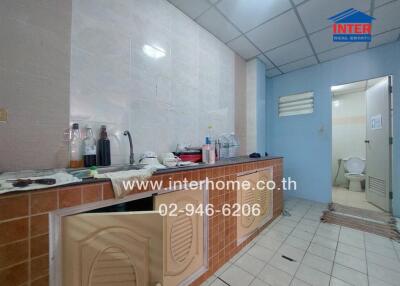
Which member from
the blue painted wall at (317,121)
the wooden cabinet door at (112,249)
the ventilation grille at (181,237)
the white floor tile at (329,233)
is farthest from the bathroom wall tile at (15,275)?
the blue painted wall at (317,121)

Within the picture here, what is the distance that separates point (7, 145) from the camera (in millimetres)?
849

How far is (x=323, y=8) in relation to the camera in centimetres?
173

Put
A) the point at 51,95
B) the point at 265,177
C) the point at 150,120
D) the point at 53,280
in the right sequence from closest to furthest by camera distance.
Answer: the point at 53,280 → the point at 51,95 → the point at 150,120 → the point at 265,177

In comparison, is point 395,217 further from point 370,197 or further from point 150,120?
point 150,120

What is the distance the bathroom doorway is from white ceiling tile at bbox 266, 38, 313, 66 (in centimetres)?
84

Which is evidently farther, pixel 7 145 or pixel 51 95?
pixel 51 95

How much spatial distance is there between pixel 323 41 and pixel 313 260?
267 centimetres

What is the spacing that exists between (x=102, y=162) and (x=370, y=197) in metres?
4.03

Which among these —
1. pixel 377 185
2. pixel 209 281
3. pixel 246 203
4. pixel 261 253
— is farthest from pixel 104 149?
pixel 377 185

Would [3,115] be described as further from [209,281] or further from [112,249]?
[209,281]

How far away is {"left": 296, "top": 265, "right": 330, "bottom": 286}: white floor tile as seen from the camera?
1.23 metres

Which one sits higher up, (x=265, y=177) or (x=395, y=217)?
(x=265, y=177)

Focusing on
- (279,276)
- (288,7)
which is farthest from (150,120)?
(288,7)

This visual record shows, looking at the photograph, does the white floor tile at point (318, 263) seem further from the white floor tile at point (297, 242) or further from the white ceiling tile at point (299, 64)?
the white ceiling tile at point (299, 64)
